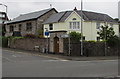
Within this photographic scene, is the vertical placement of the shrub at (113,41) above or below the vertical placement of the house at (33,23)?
below

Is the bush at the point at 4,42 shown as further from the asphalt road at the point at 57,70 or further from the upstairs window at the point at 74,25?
the asphalt road at the point at 57,70

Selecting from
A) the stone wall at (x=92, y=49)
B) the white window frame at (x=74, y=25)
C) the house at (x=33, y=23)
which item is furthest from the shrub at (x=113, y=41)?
the house at (x=33, y=23)

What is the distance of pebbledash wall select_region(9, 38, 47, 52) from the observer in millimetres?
30283

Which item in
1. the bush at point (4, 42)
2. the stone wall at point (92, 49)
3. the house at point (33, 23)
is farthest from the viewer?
the house at point (33, 23)

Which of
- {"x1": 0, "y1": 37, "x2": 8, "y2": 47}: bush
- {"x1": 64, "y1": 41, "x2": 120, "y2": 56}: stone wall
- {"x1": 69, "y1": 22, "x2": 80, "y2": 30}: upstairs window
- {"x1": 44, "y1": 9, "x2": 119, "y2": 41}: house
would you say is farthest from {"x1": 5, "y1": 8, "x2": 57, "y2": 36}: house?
{"x1": 64, "y1": 41, "x2": 120, "y2": 56}: stone wall

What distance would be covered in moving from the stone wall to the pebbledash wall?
18.0ft

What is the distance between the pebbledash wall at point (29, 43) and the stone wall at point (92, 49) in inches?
216

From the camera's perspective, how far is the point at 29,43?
109 feet

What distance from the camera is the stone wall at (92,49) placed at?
84.0ft

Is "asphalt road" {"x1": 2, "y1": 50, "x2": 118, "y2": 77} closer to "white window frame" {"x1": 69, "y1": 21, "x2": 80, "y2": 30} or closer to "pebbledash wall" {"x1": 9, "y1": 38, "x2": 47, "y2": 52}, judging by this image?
"pebbledash wall" {"x1": 9, "y1": 38, "x2": 47, "y2": 52}

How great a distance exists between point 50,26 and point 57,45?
1603 centimetres

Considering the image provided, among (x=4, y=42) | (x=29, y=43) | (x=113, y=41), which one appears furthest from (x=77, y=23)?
(x=4, y=42)

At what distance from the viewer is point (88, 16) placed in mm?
41781

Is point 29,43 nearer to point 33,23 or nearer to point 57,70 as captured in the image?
point 33,23
